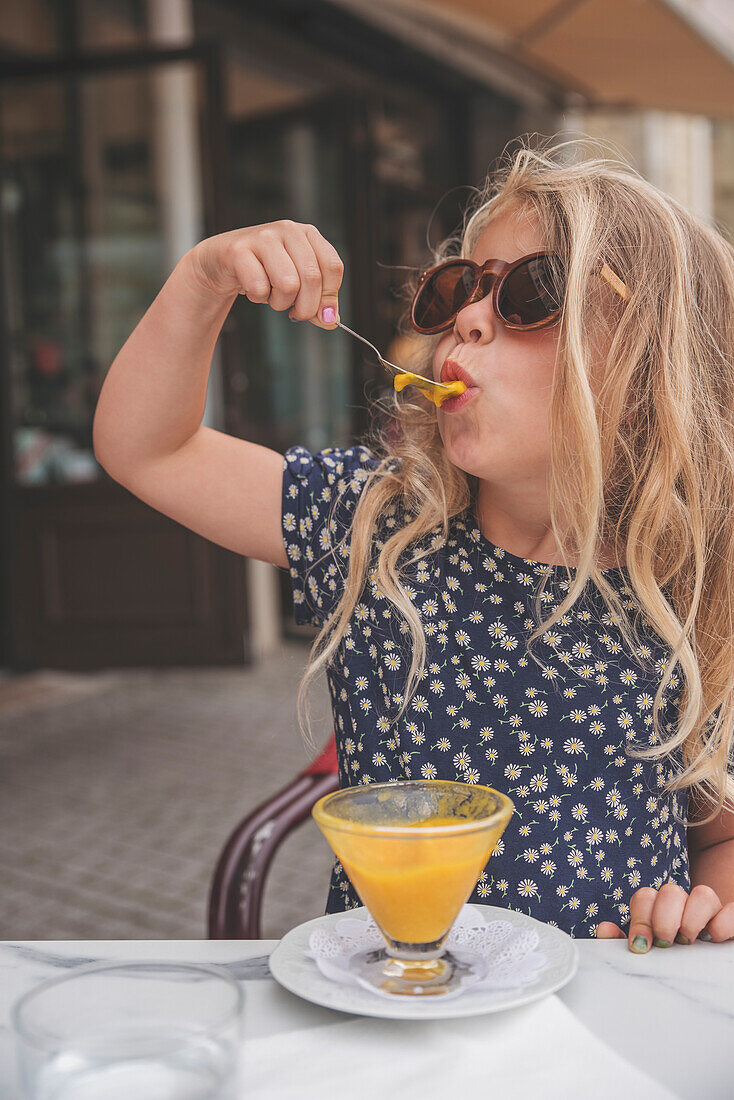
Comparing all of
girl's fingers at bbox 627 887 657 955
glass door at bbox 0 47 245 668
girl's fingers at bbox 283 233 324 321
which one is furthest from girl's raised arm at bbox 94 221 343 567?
glass door at bbox 0 47 245 668

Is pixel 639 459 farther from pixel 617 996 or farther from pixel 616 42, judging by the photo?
pixel 616 42

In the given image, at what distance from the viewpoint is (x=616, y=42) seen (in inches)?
199

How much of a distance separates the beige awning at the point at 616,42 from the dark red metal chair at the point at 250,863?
3882 millimetres

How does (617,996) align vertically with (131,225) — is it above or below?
below

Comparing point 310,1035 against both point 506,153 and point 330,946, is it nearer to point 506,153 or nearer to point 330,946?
point 330,946

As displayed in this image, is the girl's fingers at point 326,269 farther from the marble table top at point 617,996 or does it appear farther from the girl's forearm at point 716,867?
the girl's forearm at point 716,867

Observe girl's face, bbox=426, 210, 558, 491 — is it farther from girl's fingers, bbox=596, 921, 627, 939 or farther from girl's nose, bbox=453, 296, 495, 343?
girl's fingers, bbox=596, 921, 627, 939

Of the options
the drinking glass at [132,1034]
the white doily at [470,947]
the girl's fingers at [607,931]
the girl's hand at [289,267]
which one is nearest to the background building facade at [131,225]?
the girl's hand at [289,267]

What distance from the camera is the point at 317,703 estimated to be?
53.9 inches

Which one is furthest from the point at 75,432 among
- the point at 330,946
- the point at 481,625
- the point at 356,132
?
the point at 330,946

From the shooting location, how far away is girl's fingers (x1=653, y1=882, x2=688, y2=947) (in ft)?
2.55

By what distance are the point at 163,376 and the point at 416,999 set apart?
728 millimetres

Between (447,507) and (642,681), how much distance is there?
0.29 meters

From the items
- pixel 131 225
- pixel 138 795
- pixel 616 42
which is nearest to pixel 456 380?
pixel 138 795
